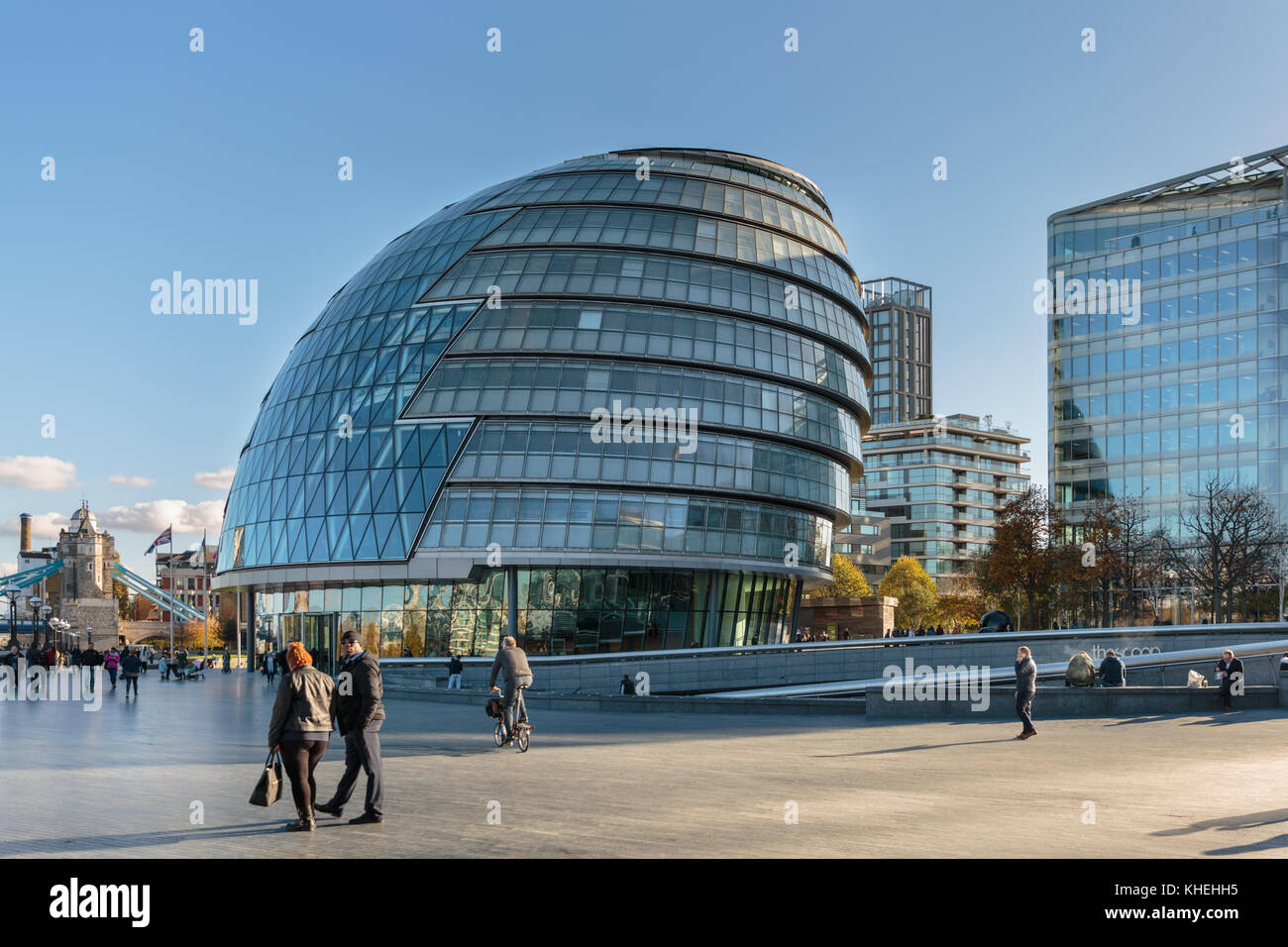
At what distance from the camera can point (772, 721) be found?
28625mm

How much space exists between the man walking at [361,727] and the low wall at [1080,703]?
694 inches

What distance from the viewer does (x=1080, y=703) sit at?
2836cm

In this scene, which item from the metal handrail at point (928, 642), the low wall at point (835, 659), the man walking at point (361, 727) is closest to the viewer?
the man walking at point (361, 727)

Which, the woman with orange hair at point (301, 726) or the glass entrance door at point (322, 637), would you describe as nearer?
the woman with orange hair at point (301, 726)

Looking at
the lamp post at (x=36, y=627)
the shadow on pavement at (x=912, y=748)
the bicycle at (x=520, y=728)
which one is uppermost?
the bicycle at (x=520, y=728)

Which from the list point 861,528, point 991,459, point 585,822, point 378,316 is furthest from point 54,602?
point 585,822

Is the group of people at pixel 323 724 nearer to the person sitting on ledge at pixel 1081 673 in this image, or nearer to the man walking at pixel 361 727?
the man walking at pixel 361 727

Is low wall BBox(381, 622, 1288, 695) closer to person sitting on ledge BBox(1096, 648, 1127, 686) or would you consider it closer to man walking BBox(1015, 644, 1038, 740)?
person sitting on ledge BBox(1096, 648, 1127, 686)

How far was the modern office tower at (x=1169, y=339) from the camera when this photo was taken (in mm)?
86438

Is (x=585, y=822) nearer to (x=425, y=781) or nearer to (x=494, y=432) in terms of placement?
(x=425, y=781)

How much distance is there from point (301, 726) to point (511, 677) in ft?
29.9

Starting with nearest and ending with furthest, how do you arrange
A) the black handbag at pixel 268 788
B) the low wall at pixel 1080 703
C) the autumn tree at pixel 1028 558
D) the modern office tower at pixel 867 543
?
the black handbag at pixel 268 788 < the low wall at pixel 1080 703 < the autumn tree at pixel 1028 558 < the modern office tower at pixel 867 543

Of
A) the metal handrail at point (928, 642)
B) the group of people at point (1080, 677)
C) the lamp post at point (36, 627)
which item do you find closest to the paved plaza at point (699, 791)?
the group of people at point (1080, 677)
